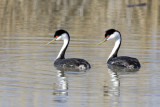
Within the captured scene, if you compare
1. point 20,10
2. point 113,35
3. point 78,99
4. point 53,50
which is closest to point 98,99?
point 78,99

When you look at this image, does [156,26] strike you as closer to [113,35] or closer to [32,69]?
[113,35]

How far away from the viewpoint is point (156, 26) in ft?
72.6

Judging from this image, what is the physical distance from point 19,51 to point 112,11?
40.3ft

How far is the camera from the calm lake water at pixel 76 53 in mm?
10031

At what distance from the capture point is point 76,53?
1577cm

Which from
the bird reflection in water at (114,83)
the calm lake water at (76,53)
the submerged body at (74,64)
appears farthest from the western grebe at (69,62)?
the bird reflection in water at (114,83)

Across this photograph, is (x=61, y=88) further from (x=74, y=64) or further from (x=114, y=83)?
(x=74, y=64)

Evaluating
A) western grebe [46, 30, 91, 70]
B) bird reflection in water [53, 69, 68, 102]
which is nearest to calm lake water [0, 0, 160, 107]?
bird reflection in water [53, 69, 68, 102]

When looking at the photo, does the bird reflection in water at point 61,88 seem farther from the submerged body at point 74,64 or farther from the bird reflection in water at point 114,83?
the bird reflection in water at point 114,83

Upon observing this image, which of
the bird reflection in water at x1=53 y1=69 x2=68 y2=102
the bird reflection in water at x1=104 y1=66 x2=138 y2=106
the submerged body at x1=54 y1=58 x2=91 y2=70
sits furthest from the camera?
the submerged body at x1=54 y1=58 x2=91 y2=70

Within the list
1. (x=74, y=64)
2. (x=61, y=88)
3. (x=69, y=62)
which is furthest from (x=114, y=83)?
(x=69, y=62)

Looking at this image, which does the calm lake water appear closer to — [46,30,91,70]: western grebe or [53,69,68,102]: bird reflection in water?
[53,69,68,102]: bird reflection in water

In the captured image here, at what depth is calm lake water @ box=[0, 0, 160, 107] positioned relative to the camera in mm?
10031

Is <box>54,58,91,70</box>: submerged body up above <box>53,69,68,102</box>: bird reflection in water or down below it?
below
